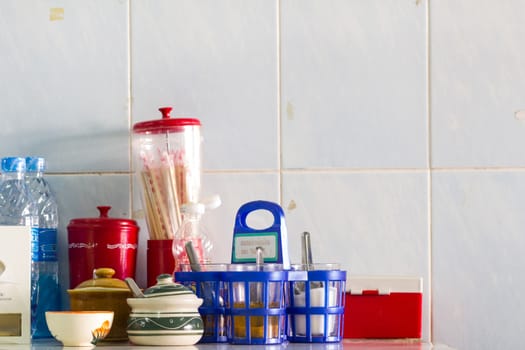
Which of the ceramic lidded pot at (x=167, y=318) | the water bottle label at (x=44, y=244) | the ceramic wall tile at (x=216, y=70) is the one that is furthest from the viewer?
the ceramic wall tile at (x=216, y=70)

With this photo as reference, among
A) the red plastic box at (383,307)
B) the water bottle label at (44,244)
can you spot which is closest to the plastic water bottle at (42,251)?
the water bottle label at (44,244)

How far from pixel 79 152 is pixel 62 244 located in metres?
0.18

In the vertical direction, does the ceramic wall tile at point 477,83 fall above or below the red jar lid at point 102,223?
above

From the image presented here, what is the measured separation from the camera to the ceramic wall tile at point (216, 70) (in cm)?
166

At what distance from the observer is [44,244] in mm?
1573

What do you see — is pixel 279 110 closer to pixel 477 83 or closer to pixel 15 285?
pixel 477 83

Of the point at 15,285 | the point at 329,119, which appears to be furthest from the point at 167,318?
the point at 329,119

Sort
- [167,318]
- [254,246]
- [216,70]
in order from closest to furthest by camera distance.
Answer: [167,318] → [254,246] → [216,70]

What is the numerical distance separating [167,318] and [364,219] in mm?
460

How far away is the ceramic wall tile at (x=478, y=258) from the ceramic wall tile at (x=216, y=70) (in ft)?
1.11

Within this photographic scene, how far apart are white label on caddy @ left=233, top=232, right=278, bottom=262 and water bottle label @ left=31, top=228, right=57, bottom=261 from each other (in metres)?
0.35

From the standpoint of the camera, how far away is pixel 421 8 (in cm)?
166

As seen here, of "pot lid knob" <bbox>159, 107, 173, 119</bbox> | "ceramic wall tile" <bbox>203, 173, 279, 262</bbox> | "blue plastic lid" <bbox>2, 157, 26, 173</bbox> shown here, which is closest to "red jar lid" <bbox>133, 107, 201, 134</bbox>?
"pot lid knob" <bbox>159, 107, 173, 119</bbox>

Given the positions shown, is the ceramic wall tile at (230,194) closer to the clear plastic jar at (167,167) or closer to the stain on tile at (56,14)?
the clear plastic jar at (167,167)
